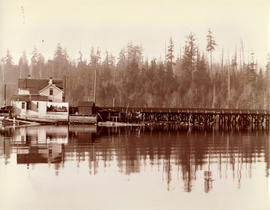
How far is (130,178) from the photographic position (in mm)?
12930

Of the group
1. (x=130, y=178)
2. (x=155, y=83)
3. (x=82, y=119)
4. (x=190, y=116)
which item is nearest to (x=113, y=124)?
(x=82, y=119)

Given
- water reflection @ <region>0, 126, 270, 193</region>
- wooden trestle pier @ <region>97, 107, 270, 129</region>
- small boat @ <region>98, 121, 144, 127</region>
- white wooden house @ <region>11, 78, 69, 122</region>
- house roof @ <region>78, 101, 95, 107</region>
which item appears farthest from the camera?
wooden trestle pier @ <region>97, 107, 270, 129</region>

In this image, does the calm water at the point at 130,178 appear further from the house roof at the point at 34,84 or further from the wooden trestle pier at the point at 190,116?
the wooden trestle pier at the point at 190,116

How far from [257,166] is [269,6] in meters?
5.73

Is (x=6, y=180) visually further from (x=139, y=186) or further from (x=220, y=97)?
(x=220, y=97)

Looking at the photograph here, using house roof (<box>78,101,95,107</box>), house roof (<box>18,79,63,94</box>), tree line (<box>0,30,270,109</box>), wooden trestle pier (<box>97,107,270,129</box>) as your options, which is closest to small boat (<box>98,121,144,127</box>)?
wooden trestle pier (<box>97,107,270,129</box>)

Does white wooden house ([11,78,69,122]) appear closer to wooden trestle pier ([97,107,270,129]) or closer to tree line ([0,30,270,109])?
tree line ([0,30,270,109])

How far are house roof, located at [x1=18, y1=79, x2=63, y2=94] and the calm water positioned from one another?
53.3 ft

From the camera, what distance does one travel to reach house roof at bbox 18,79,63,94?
3439cm

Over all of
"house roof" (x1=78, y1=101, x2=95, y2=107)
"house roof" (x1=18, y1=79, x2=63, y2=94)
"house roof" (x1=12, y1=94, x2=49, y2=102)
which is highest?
"house roof" (x1=18, y1=79, x2=63, y2=94)

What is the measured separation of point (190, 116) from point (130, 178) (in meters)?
27.8

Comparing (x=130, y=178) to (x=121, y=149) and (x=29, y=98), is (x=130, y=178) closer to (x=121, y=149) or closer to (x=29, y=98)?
(x=121, y=149)

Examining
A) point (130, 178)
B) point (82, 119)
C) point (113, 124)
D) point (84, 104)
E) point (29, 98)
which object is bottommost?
point (130, 178)

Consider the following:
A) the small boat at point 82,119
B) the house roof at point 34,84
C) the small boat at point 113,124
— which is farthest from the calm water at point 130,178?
the small boat at point 113,124
